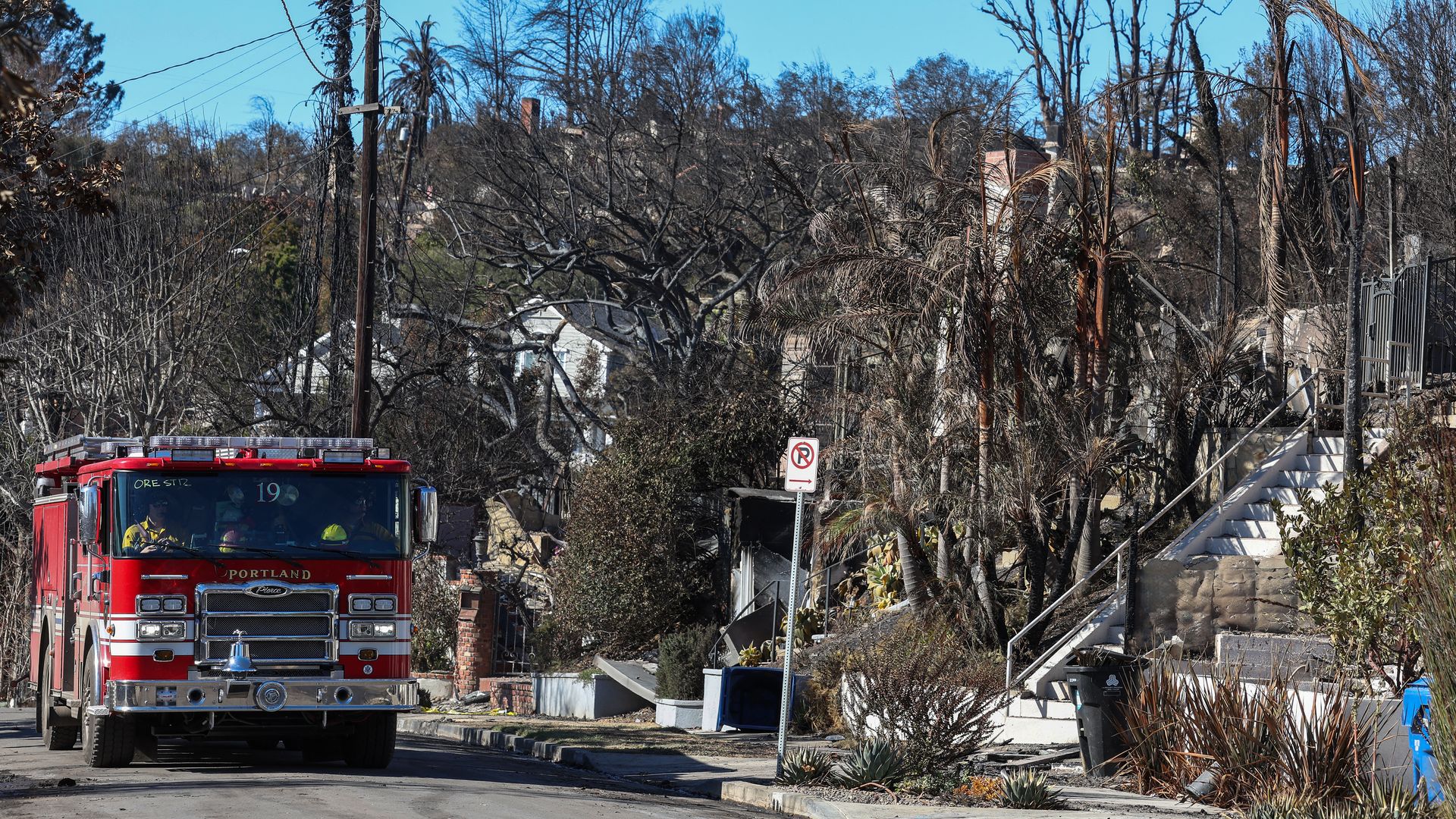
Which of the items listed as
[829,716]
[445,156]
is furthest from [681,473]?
→ [445,156]

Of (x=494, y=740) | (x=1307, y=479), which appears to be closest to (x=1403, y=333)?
(x=1307, y=479)

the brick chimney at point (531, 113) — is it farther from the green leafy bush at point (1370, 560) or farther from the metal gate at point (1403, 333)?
the green leafy bush at point (1370, 560)

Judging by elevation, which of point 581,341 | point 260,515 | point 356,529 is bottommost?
point 356,529

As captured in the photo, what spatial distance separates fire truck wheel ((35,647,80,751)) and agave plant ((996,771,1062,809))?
949 centimetres

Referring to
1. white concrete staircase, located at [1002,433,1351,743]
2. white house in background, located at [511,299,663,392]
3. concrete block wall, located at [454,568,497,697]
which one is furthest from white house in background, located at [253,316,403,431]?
white concrete staircase, located at [1002,433,1351,743]

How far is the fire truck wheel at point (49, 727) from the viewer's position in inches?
607

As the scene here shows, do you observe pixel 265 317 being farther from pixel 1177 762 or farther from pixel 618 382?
pixel 1177 762

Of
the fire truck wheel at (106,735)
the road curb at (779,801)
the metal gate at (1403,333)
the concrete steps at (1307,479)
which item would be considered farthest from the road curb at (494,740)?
the metal gate at (1403,333)

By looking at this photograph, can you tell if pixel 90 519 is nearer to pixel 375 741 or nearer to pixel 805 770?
pixel 375 741

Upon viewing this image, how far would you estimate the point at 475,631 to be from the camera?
2534 centimetres

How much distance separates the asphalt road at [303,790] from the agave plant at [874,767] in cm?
91

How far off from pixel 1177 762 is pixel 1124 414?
7.49 metres

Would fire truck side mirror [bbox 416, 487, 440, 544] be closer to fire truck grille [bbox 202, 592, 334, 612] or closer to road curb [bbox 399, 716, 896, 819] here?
fire truck grille [bbox 202, 592, 334, 612]

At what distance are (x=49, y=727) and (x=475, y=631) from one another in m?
10.2
